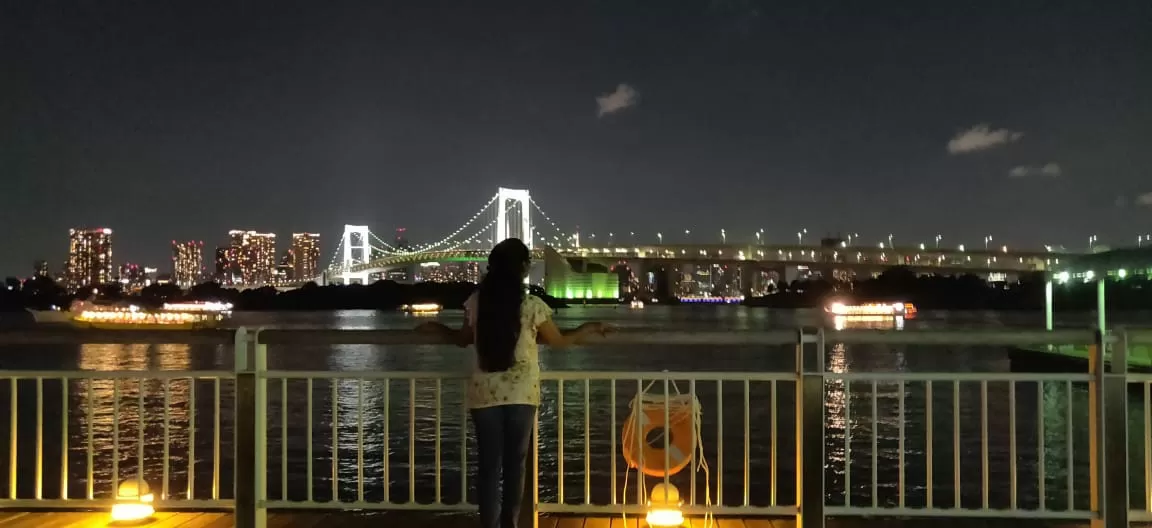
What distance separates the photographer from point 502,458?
3.75 m

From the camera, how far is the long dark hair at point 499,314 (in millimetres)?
3582

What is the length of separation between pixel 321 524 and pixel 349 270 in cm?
8307

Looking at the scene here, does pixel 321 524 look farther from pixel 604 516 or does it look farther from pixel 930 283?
pixel 930 283

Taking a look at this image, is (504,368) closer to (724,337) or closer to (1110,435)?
(724,337)

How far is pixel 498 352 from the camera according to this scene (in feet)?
11.8

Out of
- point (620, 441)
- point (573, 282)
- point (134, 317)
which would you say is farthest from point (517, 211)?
point (620, 441)

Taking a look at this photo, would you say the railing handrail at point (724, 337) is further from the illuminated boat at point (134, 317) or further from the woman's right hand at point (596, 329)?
the illuminated boat at point (134, 317)

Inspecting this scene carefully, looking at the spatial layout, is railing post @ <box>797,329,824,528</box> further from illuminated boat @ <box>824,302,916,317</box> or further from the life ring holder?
illuminated boat @ <box>824,302,916,317</box>

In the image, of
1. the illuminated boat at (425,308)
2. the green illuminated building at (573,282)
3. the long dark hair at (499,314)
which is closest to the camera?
the long dark hair at (499,314)

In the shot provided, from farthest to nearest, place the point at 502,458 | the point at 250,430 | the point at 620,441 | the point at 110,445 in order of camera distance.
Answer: the point at 620,441
the point at 110,445
the point at 250,430
the point at 502,458

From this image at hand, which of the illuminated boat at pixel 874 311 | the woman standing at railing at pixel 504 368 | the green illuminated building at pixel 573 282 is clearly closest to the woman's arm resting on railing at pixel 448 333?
the woman standing at railing at pixel 504 368

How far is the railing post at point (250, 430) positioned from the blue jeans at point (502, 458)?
1093 mm

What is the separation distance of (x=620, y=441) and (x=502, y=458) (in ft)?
35.8

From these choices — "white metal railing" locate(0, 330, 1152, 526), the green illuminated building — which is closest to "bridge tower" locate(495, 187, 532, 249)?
the green illuminated building
